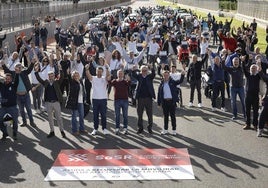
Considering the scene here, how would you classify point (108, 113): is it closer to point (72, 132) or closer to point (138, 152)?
point (72, 132)

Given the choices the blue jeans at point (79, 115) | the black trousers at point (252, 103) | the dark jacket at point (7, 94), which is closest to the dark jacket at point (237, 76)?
the black trousers at point (252, 103)

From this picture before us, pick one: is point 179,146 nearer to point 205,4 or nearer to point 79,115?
point 79,115

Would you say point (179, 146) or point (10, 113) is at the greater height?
point (10, 113)

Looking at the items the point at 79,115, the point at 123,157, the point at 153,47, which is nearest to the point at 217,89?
the point at 79,115

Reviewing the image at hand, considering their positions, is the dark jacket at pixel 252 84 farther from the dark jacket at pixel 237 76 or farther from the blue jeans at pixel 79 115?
the blue jeans at pixel 79 115

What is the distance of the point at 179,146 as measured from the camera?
474 inches

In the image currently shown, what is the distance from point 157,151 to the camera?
1159cm

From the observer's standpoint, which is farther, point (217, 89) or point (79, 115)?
point (217, 89)

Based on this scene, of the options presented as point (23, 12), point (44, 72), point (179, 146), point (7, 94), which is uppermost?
point (23, 12)

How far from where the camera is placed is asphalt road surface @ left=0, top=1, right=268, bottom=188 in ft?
31.6

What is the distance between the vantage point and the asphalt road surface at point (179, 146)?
9.64 metres

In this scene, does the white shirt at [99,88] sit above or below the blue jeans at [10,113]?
above

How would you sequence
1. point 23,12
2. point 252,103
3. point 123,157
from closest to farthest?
point 123,157, point 252,103, point 23,12

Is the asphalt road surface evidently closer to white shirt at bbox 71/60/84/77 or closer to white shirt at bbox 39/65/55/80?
white shirt at bbox 39/65/55/80
